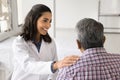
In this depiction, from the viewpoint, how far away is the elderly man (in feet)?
3.60

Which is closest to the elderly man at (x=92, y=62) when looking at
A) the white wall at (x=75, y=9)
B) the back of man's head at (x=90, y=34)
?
the back of man's head at (x=90, y=34)

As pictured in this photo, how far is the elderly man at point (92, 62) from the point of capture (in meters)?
1.10

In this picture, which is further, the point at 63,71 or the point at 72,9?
the point at 72,9

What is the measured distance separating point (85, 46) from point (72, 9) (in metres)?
2.47

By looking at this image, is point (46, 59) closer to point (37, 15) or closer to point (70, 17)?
point (37, 15)

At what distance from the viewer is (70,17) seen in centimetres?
355

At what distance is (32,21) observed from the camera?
4.95 ft

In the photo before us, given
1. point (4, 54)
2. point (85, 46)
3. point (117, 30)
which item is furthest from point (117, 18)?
point (85, 46)

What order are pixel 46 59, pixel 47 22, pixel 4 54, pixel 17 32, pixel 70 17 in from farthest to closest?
1. pixel 70 17
2. pixel 17 32
3. pixel 4 54
4. pixel 46 59
5. pixel 47 22

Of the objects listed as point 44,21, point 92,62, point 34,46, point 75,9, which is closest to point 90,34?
point 92,62

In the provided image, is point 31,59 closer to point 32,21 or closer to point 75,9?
point 32,21

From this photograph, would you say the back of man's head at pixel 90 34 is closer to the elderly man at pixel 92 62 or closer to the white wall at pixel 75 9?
the elderly man at pixel 92 62

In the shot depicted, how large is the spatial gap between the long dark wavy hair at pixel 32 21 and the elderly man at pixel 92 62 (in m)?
0.43

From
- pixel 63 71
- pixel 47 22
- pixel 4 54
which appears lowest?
pixel 4 54
